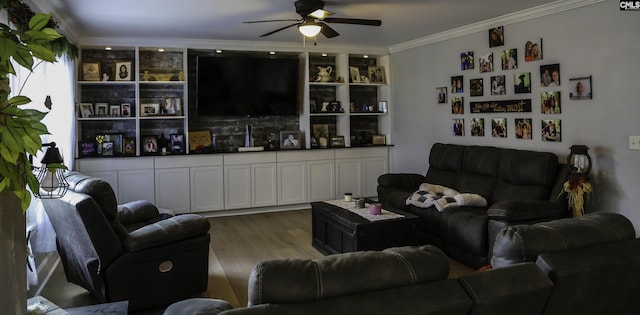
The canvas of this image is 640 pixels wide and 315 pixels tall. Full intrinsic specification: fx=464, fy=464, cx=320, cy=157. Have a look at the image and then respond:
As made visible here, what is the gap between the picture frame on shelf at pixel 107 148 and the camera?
19.8 feet

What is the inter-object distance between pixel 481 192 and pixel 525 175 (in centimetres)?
54

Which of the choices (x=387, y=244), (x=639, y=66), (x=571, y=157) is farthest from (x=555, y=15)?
(x=387, y=244)

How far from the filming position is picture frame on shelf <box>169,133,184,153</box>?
6371mm

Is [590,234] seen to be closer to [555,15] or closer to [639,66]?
[639,66]

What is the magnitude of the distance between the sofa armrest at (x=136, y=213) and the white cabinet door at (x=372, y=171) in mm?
3665

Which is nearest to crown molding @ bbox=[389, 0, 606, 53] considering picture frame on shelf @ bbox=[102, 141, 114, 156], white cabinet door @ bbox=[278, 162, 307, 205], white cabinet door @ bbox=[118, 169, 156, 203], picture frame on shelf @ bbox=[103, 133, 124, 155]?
white cabinet door @ bbox=[278, 162, 307, 205]

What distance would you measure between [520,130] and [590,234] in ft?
11.0

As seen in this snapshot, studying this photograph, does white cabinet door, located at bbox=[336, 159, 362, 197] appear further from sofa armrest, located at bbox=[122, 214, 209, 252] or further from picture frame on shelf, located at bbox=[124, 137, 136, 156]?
sofa armrest, located at bbox=[122, 214, 209, 252]

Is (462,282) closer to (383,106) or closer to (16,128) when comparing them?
(16,128)

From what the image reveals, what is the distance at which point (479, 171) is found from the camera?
506 cm

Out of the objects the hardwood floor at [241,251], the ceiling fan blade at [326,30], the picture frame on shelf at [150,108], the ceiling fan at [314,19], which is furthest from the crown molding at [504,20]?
the picture frame on shelf at [150,108]

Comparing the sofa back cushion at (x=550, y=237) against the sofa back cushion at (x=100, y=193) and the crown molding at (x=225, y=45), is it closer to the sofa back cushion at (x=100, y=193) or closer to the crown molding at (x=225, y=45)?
the sofa back cushion at (x=100, y=193)

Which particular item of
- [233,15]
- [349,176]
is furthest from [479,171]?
[233,15]

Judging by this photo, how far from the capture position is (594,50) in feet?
13.8
